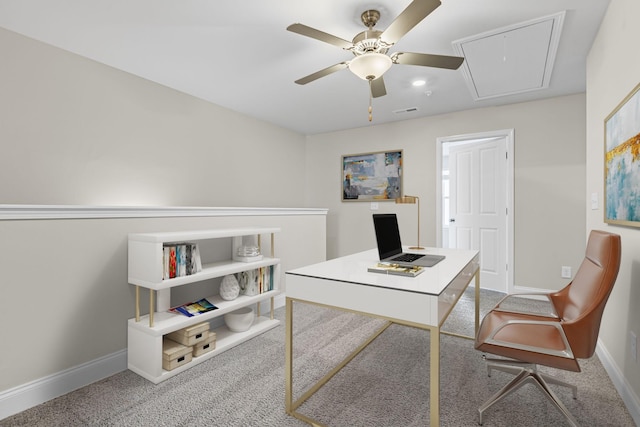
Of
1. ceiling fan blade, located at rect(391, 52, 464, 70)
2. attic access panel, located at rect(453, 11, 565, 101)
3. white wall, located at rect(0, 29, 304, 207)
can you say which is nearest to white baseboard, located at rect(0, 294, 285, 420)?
A: white wall, located at rect(0, 29, 304, 207)

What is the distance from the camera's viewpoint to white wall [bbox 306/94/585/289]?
3504 mm

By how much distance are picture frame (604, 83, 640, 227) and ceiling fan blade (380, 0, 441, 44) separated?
1.10m

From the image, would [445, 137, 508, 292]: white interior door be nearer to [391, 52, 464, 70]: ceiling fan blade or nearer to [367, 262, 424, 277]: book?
[391, 52, 464, 70]: ceiling fan blade

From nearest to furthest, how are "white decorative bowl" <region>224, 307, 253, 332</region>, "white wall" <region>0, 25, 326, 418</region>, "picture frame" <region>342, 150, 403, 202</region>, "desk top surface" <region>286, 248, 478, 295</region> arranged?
"desk top surface" <region>286, 248, 478, 295</region>
"white wall" <region>0, 25, 326, 418</region>
"white decorative bowl" <region>224, 307, 253, 332</region>
"picture frame" <region>342, 150, 403, 202</region>

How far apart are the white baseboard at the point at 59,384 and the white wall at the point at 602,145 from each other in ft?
10.2

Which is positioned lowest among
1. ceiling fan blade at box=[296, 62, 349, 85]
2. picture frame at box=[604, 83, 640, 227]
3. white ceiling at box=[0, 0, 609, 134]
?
picture frame at box=[604, 83, 640, 227]

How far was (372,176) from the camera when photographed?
189 inches

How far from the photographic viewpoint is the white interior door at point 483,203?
4.01 meters

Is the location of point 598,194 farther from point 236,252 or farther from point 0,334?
point 0,334

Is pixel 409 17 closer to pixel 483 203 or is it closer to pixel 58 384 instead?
pixel 58 384

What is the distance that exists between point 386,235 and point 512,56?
1.89 m

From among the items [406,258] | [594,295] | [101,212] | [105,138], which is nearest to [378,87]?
[406,258]

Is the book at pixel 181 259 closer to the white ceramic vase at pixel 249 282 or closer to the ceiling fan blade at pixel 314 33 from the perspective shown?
the white ceramic vase at pixel 249 282

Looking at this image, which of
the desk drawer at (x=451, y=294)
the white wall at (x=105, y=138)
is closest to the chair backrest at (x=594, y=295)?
the desk drawer at (x=451, y=294)
